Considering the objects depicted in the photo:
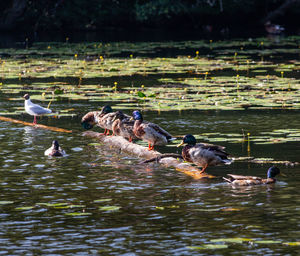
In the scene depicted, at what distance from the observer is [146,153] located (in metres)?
12.4

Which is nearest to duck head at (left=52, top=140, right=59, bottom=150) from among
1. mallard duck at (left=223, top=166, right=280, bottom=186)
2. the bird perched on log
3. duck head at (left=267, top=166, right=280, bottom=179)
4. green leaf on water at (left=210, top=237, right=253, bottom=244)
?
the bird perched on log

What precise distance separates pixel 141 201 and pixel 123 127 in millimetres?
3817

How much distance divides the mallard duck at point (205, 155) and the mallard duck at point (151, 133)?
52.8 inches

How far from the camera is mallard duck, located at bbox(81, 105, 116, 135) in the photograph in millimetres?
13883

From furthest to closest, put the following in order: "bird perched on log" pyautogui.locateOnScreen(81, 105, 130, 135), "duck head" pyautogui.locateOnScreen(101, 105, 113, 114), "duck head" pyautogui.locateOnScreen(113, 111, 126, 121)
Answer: "duck head" pyautogui.locateOnScreen(101, 105, 113, 114), "bird perched on log" pyautogui.locateOnScreen(81, 105, 130, 135), "duck head" pyautogui.locateOnScreen(113, 111, 126, 121)

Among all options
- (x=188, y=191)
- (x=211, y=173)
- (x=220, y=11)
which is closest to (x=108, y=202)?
(x=188, y=191)

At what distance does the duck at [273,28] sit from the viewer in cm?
5253

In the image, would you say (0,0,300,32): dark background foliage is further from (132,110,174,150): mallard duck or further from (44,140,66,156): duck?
(132,110,174,150): mallard duck

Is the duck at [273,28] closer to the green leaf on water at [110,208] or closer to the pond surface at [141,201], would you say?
the pond surface at [141,201]

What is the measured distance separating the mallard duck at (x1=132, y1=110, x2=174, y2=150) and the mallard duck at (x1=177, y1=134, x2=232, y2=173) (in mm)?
1340

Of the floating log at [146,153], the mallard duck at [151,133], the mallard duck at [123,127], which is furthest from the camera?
the mallard duck at [123,127]

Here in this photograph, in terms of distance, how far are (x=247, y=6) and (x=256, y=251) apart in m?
49.8

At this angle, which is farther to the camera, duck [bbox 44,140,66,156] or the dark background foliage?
the dark background foliage

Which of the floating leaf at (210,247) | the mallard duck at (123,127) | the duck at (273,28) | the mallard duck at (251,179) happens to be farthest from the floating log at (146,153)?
the duck at (273,28)
